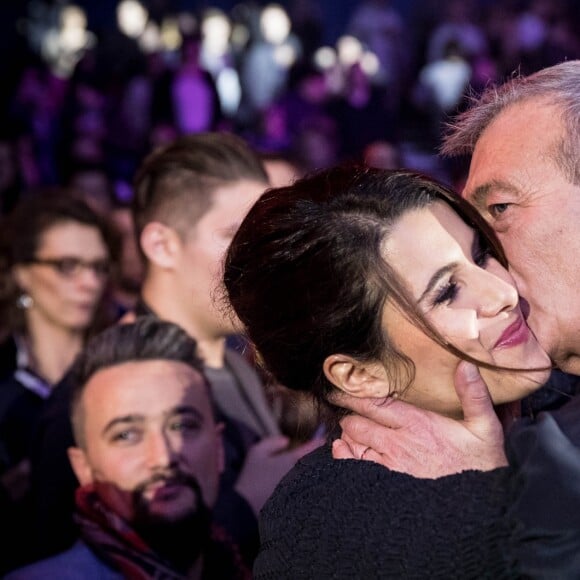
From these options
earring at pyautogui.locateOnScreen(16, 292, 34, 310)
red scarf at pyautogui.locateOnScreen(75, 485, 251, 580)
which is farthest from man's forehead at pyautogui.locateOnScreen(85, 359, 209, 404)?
earring at pyautogui.locateOnScreen(16, 292, 34, 310)

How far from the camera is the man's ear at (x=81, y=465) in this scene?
8.69 ft

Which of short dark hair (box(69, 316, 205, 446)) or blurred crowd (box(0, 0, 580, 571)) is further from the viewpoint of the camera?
blurred crowd (box(0, 0, 580, 571))

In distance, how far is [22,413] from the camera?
11.8 feet

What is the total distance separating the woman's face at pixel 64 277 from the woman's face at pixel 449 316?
8.38 feet

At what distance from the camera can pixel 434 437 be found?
Result: 1607mm

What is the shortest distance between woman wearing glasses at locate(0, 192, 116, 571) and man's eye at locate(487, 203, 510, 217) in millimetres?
2435

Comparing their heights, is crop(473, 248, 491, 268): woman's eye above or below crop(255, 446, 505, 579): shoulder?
above

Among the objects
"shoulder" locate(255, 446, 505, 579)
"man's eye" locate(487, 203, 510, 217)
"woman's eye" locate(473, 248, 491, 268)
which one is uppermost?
"man's eye" locate(487, 203, 510, 217)

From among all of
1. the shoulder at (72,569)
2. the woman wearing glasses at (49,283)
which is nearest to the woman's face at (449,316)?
the shoulder at (72,569)

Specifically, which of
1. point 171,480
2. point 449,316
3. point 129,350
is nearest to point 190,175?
point 129,350

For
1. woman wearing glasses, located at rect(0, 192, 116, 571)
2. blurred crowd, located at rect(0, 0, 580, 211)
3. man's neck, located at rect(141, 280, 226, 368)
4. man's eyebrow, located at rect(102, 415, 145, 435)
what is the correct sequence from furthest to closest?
blurred crowd, located at rect(0, 0, 580, 211) < woman wearing glasses, located at rect(0, 192, 116, 571) < man's neck, located at rect(141, 280, 226, 368) < man's eyebrow, located at rect(102, 415, 145, 435)

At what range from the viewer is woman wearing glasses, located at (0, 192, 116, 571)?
402cm

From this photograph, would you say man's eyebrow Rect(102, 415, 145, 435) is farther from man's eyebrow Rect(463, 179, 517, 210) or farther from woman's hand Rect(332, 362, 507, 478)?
man's eyebrow Rect(463, 179, 517, 210)

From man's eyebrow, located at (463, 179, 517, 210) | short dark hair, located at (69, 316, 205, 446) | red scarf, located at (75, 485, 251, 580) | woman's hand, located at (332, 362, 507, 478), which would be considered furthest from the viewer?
short dark hair, located at (69, 316, 205, 446)
